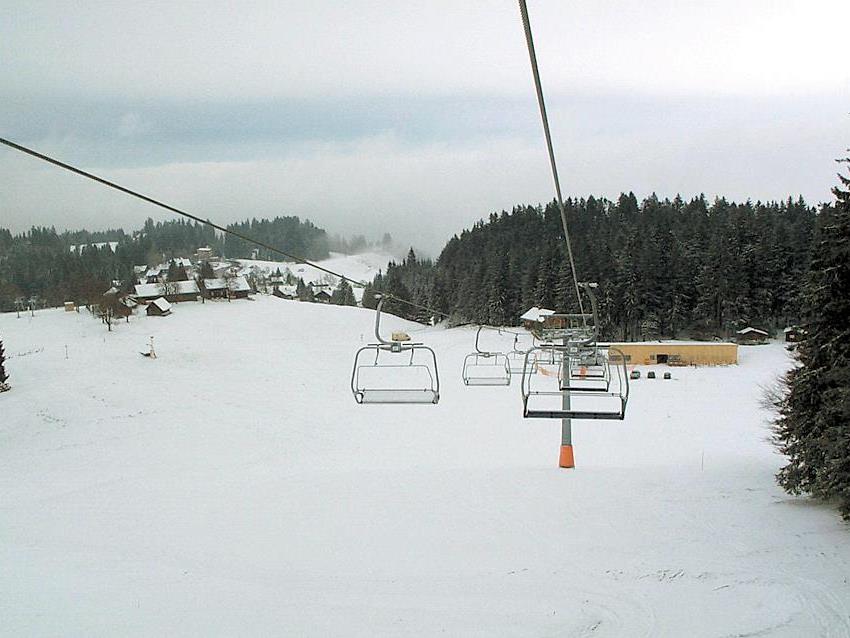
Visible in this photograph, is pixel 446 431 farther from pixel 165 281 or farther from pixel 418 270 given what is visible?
pixel 418 270

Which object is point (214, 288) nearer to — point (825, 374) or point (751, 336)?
point (751, 336)

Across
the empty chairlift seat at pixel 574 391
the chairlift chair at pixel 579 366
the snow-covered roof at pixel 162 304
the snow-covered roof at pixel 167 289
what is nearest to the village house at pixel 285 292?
the snow-covered roof at pixel 167 289

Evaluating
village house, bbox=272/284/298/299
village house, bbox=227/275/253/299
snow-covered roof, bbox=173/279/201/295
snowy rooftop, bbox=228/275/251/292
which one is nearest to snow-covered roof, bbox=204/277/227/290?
village house, bbox=227/275/253/299

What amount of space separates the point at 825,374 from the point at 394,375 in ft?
119

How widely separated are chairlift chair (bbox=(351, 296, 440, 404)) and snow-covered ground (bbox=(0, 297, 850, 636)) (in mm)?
3165

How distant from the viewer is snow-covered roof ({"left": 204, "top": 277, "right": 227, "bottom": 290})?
85.8 metres

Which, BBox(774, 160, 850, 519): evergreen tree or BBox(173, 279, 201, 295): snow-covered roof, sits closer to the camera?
BBox(774, 160, 850, 519): evergreen tree

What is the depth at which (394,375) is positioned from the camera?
47.1 meters

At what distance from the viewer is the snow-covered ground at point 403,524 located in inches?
379

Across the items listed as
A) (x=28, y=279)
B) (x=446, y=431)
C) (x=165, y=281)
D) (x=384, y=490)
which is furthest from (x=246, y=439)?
(x=28, y=279)

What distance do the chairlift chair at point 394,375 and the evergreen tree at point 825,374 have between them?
753cm

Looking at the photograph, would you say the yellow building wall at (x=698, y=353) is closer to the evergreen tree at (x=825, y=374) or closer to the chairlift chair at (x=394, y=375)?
the chairlift chair at (x=394, y=375)

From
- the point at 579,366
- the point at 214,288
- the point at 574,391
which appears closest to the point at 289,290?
the point at 214,288

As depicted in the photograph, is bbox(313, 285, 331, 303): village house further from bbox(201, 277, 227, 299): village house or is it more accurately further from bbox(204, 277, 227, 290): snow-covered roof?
bbox(201, 277, 227, 299): village house
